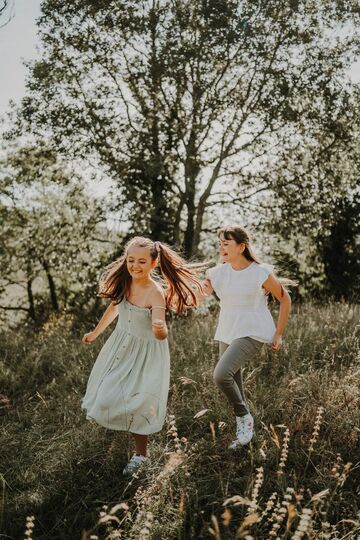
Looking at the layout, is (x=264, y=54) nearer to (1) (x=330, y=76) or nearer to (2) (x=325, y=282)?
(1) (x=330, y=76)

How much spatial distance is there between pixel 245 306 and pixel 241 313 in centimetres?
7

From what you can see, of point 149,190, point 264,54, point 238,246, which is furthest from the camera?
point 149,190

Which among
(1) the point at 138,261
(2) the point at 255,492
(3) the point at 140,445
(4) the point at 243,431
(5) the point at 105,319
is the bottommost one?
(3) the point at 140,445

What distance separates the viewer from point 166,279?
4711 millimetres

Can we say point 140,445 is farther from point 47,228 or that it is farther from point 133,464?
point 47,228

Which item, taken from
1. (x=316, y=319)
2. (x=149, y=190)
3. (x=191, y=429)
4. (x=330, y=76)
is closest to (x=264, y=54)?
(x=330, y=76)

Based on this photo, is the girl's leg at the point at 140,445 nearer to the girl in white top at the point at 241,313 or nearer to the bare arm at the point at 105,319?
the girl in white top at the point at 241,313

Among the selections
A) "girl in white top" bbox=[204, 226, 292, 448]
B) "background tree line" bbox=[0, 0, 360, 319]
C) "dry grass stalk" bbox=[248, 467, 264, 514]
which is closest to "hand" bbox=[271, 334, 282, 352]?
"girl in white top" bbox=[204, 226, 292, 448]

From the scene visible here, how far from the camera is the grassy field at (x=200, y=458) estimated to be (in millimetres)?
3420

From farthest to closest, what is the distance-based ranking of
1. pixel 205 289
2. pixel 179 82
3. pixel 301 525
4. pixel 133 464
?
pixel 179 82 → pixel 205 289 → pixel 133 464 → pixel 301 525

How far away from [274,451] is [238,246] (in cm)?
157

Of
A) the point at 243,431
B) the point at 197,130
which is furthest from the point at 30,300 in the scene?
the point at 243,431

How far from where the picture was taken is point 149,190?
47.2 ft

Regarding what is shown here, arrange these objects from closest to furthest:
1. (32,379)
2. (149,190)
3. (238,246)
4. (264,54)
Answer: (238,246)
(32,379)
(264,54)
(149,190)
